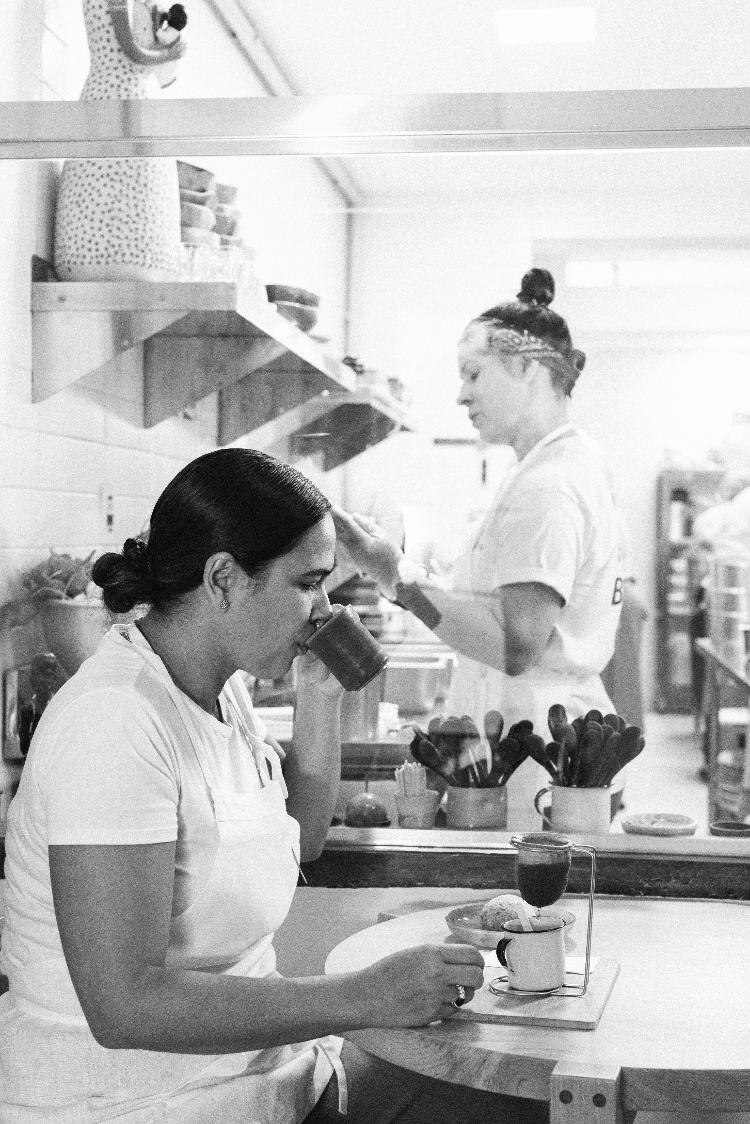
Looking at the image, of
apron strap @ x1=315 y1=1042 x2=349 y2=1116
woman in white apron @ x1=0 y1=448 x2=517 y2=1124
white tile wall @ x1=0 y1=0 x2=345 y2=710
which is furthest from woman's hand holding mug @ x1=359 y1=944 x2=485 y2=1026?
white tile wall @ x1=0 y1=0 x2=345 y2=710

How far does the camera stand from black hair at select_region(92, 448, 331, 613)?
64.1 inches

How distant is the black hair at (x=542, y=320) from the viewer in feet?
8.60

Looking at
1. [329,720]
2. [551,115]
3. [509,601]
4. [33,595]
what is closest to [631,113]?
[551,115]

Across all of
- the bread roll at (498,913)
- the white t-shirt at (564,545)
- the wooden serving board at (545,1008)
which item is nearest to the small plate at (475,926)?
the bread roll at (498,913)

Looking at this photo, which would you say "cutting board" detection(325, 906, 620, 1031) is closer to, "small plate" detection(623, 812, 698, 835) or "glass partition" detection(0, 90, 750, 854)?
"small plate" detection(623, 812, 698, 835)

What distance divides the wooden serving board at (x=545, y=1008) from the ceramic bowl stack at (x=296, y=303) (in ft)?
5.06

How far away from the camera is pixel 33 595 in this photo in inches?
98.0

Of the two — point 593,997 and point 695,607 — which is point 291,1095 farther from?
point 695,607

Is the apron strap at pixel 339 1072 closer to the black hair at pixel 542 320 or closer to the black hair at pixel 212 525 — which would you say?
the black hair at pixel 212 525

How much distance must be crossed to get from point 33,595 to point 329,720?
745 millimetres

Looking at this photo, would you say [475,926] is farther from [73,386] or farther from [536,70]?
[536,70]

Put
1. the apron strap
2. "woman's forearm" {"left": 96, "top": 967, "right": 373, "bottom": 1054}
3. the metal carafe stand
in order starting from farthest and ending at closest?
the apron strap < the metal carafe stand < "woman's forearm" {"left": 96, "top": 967, "right": 373, "bottom": 1054}

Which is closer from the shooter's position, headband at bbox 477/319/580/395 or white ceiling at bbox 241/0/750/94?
headband at bbox 477/319/580/395

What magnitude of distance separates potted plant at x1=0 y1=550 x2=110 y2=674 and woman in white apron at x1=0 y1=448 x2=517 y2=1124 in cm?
73
